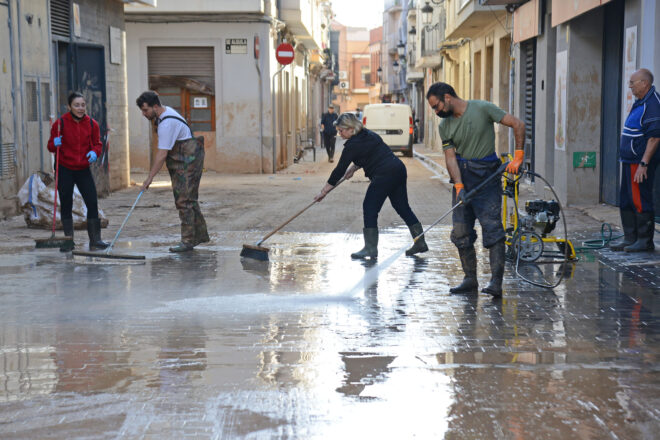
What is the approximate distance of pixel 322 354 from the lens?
5.61 metres

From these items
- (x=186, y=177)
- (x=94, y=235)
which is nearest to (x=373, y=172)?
(x=186, y=177)

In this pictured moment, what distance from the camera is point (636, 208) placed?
938 centimetres

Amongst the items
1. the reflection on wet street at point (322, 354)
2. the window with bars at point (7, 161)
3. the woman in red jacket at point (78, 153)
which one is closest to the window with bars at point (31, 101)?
the window with bars at point (7, 161)

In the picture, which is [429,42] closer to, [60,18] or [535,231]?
[60,18]

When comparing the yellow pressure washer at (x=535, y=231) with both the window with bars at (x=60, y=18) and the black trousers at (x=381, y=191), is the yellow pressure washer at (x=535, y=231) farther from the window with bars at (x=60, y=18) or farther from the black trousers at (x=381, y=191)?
the window with bars at (x=60, y=18)

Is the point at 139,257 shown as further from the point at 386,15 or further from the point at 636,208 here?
the point at 386,15

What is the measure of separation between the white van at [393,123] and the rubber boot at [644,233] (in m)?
23.6

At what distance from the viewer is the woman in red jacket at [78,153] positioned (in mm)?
10164

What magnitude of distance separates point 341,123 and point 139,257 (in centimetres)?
234

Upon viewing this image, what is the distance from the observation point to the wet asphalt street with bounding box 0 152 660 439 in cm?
437

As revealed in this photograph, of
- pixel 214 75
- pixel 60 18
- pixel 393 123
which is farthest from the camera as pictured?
pixel 393 123

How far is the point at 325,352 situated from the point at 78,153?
5.42m

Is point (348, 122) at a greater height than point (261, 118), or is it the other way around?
point (348, 122)

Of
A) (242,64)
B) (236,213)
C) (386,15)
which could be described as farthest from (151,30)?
(386,15)
